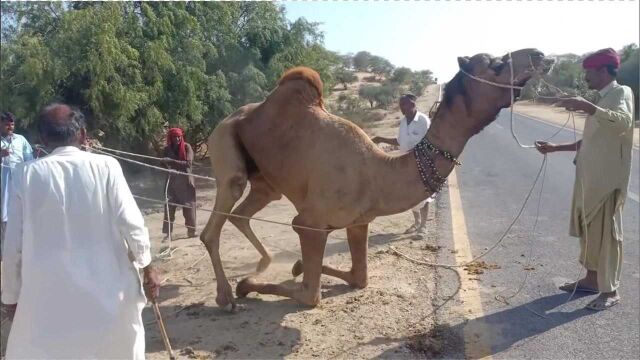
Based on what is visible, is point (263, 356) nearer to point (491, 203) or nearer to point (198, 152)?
point (491, 203)

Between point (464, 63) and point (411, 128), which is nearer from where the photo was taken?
point (464, 63)

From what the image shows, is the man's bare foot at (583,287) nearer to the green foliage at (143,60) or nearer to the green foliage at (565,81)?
the green foliage at (565,81)

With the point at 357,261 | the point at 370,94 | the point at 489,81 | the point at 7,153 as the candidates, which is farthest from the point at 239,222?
the point at 370,94

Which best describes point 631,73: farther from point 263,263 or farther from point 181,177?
point 263,263

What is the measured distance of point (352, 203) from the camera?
488 centimetres

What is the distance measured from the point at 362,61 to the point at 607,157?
2449 inches

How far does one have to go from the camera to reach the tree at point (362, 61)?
65312mm

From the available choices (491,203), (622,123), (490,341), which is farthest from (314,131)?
(491,203)

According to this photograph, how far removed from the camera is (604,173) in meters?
Answer: 5.06

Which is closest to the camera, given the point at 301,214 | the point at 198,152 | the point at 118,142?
the point at 301,214

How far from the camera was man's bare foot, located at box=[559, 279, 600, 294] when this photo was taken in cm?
539

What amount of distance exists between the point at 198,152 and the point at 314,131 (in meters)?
10.7

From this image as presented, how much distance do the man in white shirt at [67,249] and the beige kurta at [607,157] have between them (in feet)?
12.7

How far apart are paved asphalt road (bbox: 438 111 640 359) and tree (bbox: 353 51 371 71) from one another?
5484cm
